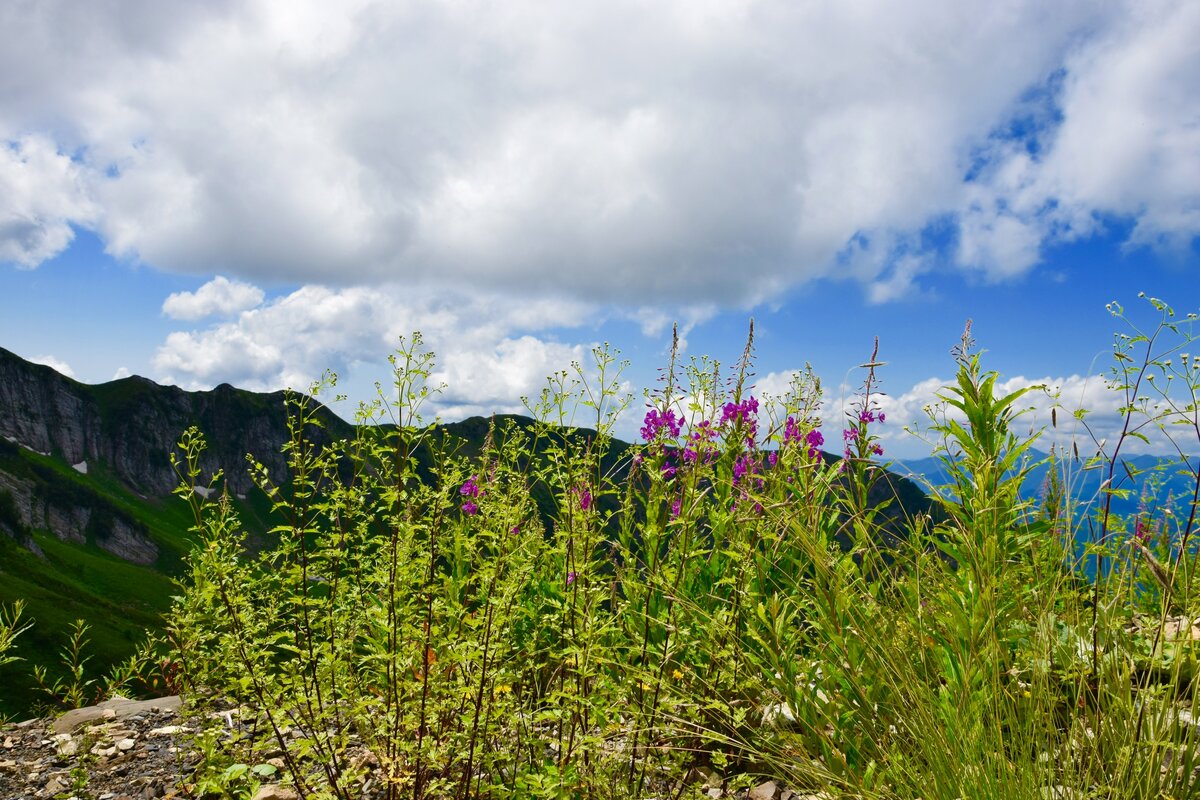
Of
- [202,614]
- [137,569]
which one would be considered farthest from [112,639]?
[202,614]

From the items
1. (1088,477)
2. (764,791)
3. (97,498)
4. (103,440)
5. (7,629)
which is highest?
(103,440)

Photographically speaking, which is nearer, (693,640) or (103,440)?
(693,640)

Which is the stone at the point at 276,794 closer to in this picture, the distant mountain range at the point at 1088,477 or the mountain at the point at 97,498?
the distant mountain range at the point at 1088,477

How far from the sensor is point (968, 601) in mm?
3469

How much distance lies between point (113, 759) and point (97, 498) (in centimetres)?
16052

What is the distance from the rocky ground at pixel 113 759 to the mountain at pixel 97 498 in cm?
3340

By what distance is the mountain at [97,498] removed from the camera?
7625 cm

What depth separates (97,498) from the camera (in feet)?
446

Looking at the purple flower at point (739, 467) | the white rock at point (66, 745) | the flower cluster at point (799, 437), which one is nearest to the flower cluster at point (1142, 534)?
the flower cluster at point (799, 437)

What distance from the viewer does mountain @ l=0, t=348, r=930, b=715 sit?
250 feet

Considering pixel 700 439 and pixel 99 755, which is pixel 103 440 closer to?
pixel 99 755

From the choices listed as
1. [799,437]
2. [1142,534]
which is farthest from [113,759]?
[1142,534]

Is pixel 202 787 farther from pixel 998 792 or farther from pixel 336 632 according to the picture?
pixel 998 792

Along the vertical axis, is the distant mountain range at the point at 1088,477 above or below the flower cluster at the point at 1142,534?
above
